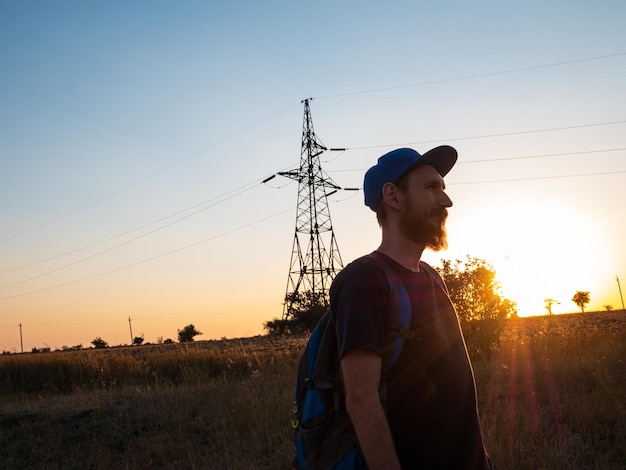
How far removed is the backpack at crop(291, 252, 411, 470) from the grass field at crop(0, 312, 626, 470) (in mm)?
4524

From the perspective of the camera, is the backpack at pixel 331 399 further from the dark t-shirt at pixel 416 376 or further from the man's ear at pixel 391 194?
the man's ear at pixel 391 194

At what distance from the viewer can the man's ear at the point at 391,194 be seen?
2.47 metres

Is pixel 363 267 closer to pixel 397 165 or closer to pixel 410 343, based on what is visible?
pixel 410 343

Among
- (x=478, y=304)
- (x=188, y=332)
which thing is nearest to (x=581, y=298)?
(x=188, y=332)

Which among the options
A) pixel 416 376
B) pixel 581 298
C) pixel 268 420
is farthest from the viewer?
pixel 581 298

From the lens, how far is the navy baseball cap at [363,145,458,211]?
8.12ft

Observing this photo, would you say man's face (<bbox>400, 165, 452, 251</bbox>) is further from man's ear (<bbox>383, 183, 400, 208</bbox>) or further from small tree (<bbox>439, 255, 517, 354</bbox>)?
small tree (<bbox>439, 255, 517, 354</bbox>)

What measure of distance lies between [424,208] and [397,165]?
0.79 ft

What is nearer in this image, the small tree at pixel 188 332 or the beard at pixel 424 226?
the beard at pixel 424 226

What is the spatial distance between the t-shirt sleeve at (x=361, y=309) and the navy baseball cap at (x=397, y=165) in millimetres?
503

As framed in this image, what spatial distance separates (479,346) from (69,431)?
974 centimetres

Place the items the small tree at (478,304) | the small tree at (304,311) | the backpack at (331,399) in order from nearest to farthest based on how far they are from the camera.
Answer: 1. the backpack at (331,399)
2. the small tree at (478,304)
3. the small tree at (304,311)

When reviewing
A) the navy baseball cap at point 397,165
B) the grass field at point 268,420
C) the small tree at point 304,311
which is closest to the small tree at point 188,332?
the small tree at point 304,311

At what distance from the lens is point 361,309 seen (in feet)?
6.68
